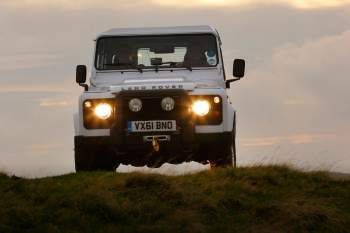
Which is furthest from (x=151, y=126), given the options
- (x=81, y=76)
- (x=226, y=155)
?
(x=81, y=76)

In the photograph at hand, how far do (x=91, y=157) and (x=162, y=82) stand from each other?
1701mm

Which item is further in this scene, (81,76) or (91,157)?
(81,76)

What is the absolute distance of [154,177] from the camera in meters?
10.1

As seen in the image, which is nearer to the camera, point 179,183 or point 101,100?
point 179,183

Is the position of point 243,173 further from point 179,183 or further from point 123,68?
point 123,68

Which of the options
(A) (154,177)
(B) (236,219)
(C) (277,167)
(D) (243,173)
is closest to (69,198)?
(A) (154,177)

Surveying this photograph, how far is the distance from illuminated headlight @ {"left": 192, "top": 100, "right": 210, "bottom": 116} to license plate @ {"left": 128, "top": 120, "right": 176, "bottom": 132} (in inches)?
16.5

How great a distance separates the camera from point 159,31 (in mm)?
14258

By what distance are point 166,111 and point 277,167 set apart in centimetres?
192

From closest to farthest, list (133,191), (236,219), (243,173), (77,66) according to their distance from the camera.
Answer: (236,219) < (133,191) < (243,173) < (77,66)

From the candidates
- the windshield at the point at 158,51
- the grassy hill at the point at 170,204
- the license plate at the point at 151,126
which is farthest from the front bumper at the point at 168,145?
the windshield at the point at 158,51

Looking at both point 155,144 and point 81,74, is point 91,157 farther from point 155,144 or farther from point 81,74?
point 81,74

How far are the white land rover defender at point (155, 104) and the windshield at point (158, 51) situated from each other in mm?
18

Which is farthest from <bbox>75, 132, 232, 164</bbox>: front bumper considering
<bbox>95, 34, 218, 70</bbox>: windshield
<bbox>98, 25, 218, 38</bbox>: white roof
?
<bbox>98, 25, 218, 38</bbox>: white roof
